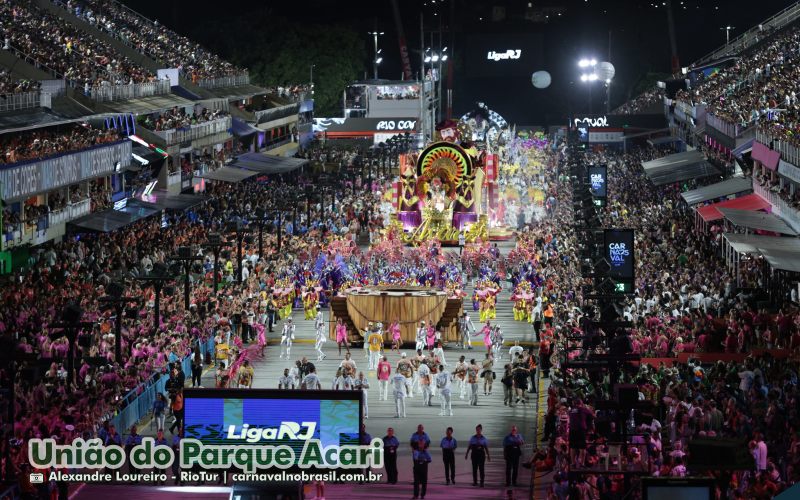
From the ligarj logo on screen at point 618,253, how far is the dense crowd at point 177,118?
3636 cm

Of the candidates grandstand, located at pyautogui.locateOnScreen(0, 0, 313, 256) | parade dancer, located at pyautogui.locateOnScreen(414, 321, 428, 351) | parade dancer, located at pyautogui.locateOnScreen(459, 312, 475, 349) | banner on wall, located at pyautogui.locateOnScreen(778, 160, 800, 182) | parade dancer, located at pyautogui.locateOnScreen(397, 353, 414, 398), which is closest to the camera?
parade dancer, located at pyautogui.locateOnScreen(397, 353, 414, 398)

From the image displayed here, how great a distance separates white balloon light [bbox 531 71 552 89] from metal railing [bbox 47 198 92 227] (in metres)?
91.1

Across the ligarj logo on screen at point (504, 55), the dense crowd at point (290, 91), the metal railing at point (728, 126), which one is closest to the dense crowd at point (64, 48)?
the metal railing at point (728, 126)

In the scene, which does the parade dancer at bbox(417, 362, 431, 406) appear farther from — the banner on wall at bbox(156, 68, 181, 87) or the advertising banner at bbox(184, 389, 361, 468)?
the banner on wall at bbox(156, 68, 181, 87)

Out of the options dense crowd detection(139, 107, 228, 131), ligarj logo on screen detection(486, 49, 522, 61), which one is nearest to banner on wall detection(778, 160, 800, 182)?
dense crowd detection(139, 107, 228, 131)

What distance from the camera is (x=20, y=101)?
52781 mm

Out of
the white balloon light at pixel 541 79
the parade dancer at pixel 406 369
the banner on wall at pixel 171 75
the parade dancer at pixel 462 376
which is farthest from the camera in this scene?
the white balloon light at pixel 541 79

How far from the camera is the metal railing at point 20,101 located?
5097 cm

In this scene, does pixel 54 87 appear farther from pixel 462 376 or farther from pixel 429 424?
pixel 429 424

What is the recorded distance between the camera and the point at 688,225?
63312 mm

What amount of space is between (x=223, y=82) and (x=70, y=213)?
39306 millimetres

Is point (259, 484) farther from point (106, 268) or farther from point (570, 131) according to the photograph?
point (570, 131)

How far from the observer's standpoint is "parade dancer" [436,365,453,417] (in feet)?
109

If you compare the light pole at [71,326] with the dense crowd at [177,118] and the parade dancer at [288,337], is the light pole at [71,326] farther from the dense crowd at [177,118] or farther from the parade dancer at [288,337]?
the dense crowd at [177,118]
